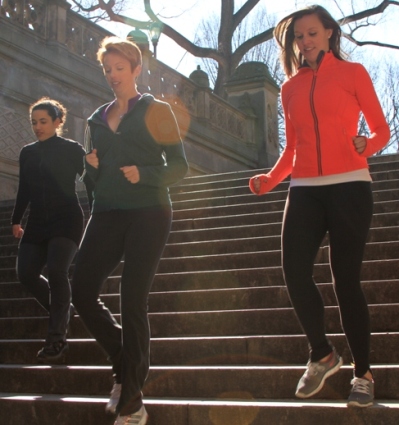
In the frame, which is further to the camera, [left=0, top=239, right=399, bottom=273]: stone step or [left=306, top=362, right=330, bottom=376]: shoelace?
[left=0, top=239, right=399, bottom=273]: stone step

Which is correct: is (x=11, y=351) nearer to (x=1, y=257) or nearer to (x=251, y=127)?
(x=1, y=257)

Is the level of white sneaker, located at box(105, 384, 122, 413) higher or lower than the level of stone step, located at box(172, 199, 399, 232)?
lower

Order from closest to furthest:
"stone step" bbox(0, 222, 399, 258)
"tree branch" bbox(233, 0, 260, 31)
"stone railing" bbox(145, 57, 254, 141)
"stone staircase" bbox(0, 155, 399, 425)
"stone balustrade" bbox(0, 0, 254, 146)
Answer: "stone staircase" bbox(0, 155, 399, 425) < "stone step" bbox(0, 222, 399, 258) < "stone balustrade" bbox(0, 0, 254, 146) < "stone railing" bbox(145, 57, 254, 141) < "tree branch" bbox(233, 0, 260, 31)

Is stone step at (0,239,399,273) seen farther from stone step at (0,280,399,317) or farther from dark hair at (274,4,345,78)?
dark hair at (274,4,345,78)

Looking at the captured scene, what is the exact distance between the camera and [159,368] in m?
4.22

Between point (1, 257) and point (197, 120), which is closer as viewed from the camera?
point (1, 257)

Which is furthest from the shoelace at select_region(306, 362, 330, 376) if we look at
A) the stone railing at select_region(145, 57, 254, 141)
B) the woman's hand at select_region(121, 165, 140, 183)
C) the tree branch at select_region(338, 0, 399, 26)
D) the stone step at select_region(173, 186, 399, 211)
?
the tree branch at select_region(338, 0, 399, 26)

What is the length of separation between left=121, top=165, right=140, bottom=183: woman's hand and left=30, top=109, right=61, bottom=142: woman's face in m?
1.79

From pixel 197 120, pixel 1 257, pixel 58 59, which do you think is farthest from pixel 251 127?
pixel 1 257

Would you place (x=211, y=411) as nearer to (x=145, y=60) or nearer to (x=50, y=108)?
(x=50, y=108)

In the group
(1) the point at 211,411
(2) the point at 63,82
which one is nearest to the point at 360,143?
(1) the point at 211,411

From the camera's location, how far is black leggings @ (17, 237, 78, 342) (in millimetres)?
4637

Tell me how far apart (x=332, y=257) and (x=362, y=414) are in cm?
69

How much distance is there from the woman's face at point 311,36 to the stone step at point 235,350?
5.36 ft
